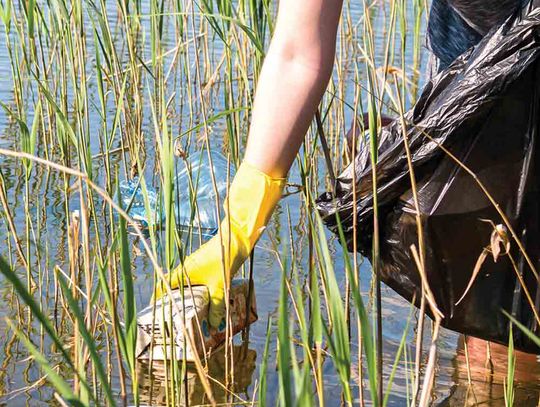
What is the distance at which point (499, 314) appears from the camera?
6.03 feet

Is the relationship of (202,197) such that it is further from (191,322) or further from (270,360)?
(191,322)

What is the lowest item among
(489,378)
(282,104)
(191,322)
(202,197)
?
(489,378)

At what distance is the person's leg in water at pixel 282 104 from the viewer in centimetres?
160

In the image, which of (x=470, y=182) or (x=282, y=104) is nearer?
(x=282, y=104)

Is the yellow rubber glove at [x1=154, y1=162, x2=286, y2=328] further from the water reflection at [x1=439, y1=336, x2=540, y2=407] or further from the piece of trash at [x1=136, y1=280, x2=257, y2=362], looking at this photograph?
the water reflection at [x1=439, y1=336, x2=540, y2=407]

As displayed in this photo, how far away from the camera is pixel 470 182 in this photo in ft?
5.79

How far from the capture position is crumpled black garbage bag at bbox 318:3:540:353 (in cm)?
171

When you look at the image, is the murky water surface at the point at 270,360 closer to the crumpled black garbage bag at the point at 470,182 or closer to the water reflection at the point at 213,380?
the water reflection at the point at 213,380

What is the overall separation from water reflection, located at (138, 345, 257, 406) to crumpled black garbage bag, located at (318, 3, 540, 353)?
39 centimetres

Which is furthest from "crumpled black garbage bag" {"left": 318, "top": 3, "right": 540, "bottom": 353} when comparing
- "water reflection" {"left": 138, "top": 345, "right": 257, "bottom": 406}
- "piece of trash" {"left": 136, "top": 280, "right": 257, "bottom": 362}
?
"water reflection" {"left": 138, "top": 345, "right": 257, "bottom": 406}

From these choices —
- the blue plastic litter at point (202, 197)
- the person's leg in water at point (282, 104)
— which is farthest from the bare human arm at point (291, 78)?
the blue plastic litter at point (202, 197)

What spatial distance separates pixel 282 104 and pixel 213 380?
1.97 ft

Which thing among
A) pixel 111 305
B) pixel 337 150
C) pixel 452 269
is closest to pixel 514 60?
pixel 452 269

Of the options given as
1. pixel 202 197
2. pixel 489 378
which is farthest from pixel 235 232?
pixel 202 197
